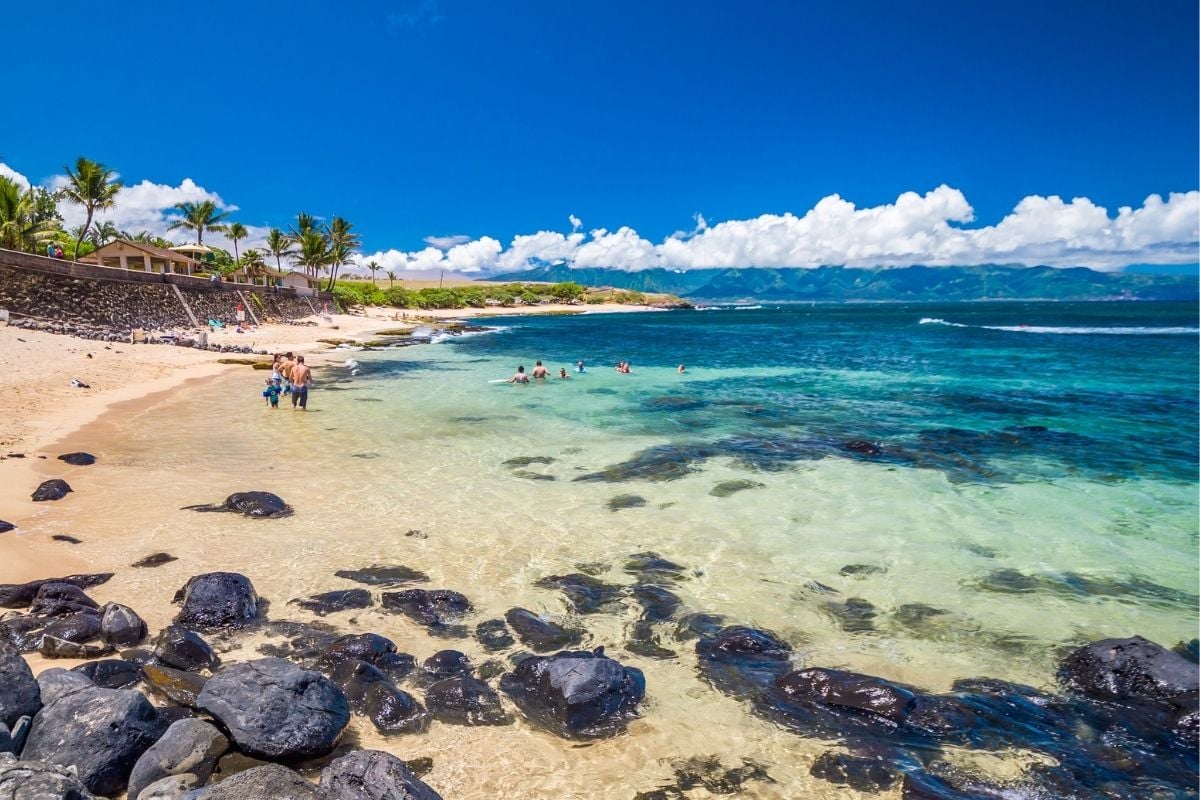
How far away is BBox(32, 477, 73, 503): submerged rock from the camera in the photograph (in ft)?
34.1

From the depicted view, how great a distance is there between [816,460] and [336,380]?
22.4m

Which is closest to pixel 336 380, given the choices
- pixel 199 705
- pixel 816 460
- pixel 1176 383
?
pixel 816 460

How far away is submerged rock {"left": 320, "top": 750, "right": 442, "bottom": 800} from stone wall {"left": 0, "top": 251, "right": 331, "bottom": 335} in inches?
1448

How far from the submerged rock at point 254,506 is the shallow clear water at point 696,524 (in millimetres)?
362

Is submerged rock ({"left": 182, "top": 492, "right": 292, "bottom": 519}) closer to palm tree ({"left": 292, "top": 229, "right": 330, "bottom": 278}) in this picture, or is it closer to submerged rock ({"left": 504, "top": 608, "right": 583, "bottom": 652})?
submerged rock ({"left": 504, "top": 608, "right": 583, "bottom": 652})

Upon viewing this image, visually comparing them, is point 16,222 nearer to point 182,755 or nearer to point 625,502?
point 625,502

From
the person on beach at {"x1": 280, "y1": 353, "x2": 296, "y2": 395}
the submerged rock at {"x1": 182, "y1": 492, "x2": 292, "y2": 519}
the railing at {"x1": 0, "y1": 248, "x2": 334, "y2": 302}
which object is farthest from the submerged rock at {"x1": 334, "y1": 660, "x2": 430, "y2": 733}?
the railing at {"x1": 0, "y1": 248, "x2": 334, "y2": 302}

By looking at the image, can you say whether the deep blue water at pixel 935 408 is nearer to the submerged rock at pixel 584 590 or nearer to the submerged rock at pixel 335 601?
the submerged rock at pixel 584 590

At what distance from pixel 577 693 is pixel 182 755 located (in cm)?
306

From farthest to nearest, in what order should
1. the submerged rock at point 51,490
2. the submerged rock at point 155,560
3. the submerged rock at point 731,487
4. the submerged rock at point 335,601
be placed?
the submerged rock at point 731,487, the submerged rock at point 51,490, the submerged rock at point 155,560, the submerged rock at point 335,601

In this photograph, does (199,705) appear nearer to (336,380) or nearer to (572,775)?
(572,775)

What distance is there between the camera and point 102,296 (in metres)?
36.0

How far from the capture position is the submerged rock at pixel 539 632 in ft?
22.8

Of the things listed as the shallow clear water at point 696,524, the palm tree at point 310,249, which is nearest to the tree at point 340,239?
the palm tree at point 310,249
